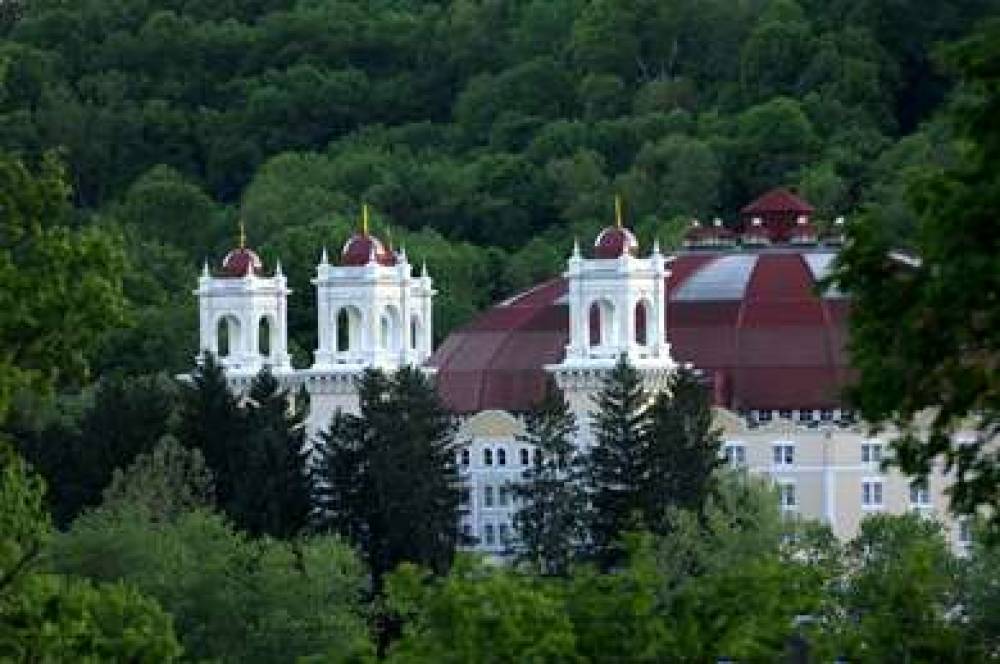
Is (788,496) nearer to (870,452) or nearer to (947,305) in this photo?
(870,452)

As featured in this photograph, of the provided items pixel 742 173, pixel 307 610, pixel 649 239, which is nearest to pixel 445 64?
pixel 742 173

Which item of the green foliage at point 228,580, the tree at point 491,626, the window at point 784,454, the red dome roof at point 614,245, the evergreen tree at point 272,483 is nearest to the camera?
the tree at point 491,626

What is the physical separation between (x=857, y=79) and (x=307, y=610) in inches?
3258

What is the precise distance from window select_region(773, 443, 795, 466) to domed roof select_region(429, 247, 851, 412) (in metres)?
1.10

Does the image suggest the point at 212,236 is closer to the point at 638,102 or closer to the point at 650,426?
the point at 638,102

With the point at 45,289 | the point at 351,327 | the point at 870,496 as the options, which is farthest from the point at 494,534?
the point at 45,289

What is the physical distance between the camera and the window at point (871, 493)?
386ft

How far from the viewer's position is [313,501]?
108375mm

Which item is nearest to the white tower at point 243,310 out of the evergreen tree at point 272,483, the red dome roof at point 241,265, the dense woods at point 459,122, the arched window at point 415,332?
the red dome roof at point 241,265

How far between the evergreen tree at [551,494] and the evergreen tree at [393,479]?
1309 mm

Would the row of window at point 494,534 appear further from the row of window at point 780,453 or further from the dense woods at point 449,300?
the row of window at point 780,453

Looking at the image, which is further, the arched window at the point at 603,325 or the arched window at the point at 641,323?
the arched window at the point at 641,323

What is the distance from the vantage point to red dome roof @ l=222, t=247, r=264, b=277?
417 feet

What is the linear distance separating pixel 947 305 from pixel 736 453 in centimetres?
8152
